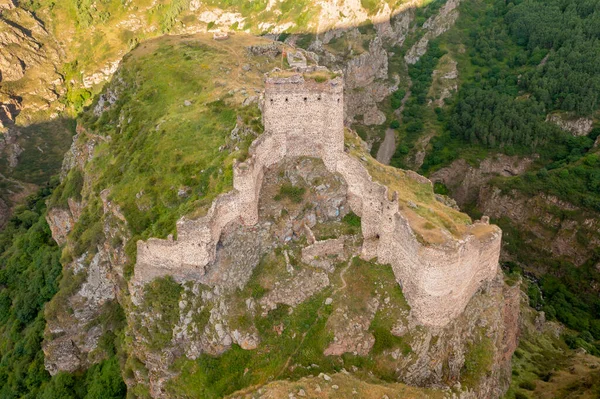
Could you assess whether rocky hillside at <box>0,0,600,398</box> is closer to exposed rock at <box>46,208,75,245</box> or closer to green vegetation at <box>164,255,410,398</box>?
green vegetation at <box>164,255,410,398</box>

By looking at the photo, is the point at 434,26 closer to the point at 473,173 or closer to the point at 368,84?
the point at 368,84

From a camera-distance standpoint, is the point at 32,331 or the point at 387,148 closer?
the point at 32,331

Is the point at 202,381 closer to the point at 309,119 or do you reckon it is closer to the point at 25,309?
the point at 309,119

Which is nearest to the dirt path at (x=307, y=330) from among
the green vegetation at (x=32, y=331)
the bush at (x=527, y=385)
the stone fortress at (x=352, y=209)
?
the stone fortress at (x=352, y=209)

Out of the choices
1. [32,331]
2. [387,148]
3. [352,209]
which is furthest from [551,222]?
[32,331]

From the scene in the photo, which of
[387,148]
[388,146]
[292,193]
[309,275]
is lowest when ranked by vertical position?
[387,148]

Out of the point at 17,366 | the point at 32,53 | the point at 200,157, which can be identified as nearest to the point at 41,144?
the point at 32,53

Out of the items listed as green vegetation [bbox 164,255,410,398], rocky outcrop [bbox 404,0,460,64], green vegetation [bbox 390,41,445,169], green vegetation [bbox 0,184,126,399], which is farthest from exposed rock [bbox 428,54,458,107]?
green vegetation [bbox 164,255,410,398]
